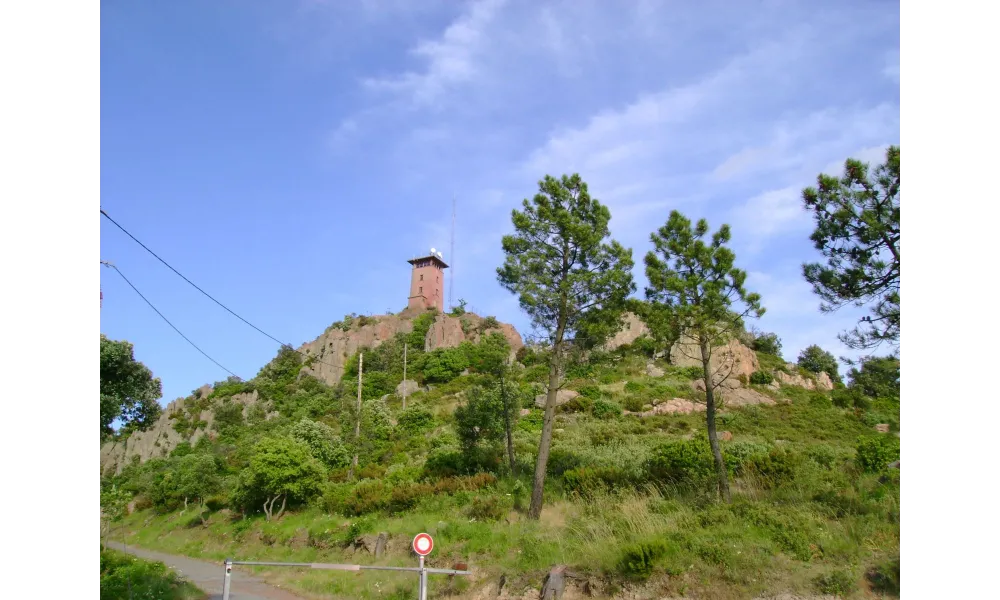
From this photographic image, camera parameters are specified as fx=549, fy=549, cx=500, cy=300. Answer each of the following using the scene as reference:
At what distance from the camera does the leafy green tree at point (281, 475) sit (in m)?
21.5

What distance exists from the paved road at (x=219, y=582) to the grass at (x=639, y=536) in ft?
2.01

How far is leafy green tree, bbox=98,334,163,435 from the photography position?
537 inches

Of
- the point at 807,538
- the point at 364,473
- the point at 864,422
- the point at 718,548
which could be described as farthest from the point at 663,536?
the point at 864,422

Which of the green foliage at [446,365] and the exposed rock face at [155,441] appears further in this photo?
the green foliage at [446,365]

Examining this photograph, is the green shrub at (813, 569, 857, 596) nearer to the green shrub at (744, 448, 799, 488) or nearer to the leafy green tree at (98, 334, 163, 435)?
the green shrub at (744, 448, 799, 488)

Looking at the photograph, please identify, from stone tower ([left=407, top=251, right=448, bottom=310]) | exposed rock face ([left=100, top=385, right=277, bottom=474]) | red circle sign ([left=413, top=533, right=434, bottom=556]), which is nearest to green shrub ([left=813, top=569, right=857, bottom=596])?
red circle sign ([left=413, top=533, right=434, bottom=556])

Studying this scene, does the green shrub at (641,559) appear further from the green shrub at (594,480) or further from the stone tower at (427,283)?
the stone tower at (427,283)

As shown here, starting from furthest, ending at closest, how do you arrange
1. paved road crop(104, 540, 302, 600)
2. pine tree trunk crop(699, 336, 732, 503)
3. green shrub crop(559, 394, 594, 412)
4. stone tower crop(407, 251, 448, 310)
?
1. stone tower crop(407, 251, 448, 310)
2. green shrub crop(559, 394, 594, 412)
3. pine tree trunk crop(699, 336, 732, 503)
4. paved road crop(104, 540, 302, 600)

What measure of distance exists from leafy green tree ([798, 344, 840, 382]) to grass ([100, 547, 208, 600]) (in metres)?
45.5

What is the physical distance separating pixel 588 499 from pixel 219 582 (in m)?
9.87

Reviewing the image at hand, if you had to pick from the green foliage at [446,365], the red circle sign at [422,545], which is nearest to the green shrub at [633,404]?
the green foliage at [446,365]

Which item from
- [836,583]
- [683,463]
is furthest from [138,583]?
[683,463]

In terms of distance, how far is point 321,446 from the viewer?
27250 millimetres

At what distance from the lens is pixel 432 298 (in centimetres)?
8450
